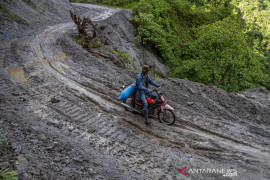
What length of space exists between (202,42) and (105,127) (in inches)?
441

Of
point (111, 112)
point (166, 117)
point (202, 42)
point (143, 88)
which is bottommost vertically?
point (111, 112)

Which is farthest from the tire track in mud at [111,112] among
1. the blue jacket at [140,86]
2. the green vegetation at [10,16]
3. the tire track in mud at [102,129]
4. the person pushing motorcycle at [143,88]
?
the green vegetation at [10,16]

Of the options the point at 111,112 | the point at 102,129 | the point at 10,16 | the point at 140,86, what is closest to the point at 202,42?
the point at 140,86

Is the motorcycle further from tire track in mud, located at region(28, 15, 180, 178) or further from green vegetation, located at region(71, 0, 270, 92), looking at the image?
green vegetation, located at region(71, 0, 270, 92)

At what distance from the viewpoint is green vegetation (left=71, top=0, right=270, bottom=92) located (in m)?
13.4

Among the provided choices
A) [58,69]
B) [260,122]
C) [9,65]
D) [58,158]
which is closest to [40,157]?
[58,158]

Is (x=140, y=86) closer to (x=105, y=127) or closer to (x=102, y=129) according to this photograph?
(x=105, y=127)

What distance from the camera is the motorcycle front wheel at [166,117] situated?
664 cm

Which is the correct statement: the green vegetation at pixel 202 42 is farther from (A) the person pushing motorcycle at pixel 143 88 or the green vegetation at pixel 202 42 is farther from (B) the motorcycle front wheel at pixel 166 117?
(A) the person pushing motorcycle at pixel 143 88

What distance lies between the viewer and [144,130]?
20.6ft

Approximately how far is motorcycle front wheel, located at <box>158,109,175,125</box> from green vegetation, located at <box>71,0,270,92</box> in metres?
8.93

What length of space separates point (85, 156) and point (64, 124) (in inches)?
65.3

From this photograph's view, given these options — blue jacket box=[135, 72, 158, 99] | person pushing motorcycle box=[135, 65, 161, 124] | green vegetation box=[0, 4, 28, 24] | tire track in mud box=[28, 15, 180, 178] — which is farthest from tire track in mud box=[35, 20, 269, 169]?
green vegetation box=[0, 4, 28, 24]

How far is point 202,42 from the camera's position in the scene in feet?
45.8
